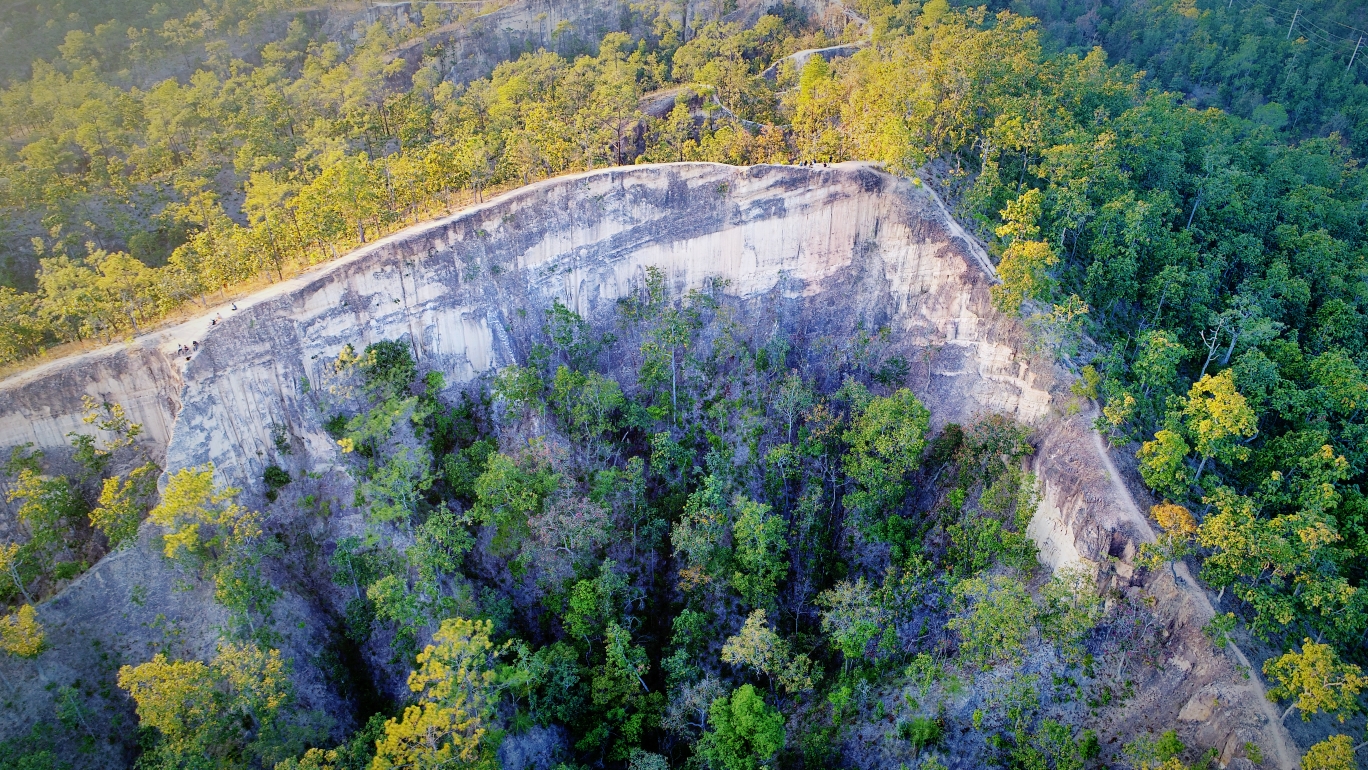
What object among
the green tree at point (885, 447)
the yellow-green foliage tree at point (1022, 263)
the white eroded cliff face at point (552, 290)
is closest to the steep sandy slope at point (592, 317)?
the white eroded cliff face at point (552, 290)

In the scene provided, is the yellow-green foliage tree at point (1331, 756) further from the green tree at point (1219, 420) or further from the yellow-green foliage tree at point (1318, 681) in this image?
the green tree at point (1219, 420)

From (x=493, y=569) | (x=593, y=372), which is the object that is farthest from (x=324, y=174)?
(x=493, y=569)

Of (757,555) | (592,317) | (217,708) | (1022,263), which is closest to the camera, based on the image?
(217,708)

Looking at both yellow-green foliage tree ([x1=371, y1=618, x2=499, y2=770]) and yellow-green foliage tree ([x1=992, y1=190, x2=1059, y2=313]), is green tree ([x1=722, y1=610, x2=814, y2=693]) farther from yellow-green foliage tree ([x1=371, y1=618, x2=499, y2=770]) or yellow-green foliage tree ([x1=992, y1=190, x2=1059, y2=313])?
yellow-green foliage tree ([x1=992, y1=190, x2=1059, y2=313])

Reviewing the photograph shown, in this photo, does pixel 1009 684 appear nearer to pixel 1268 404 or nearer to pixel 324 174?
pixel 1268 404

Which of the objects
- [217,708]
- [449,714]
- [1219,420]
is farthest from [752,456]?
[217,708]

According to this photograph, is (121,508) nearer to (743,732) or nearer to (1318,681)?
(743,732)
